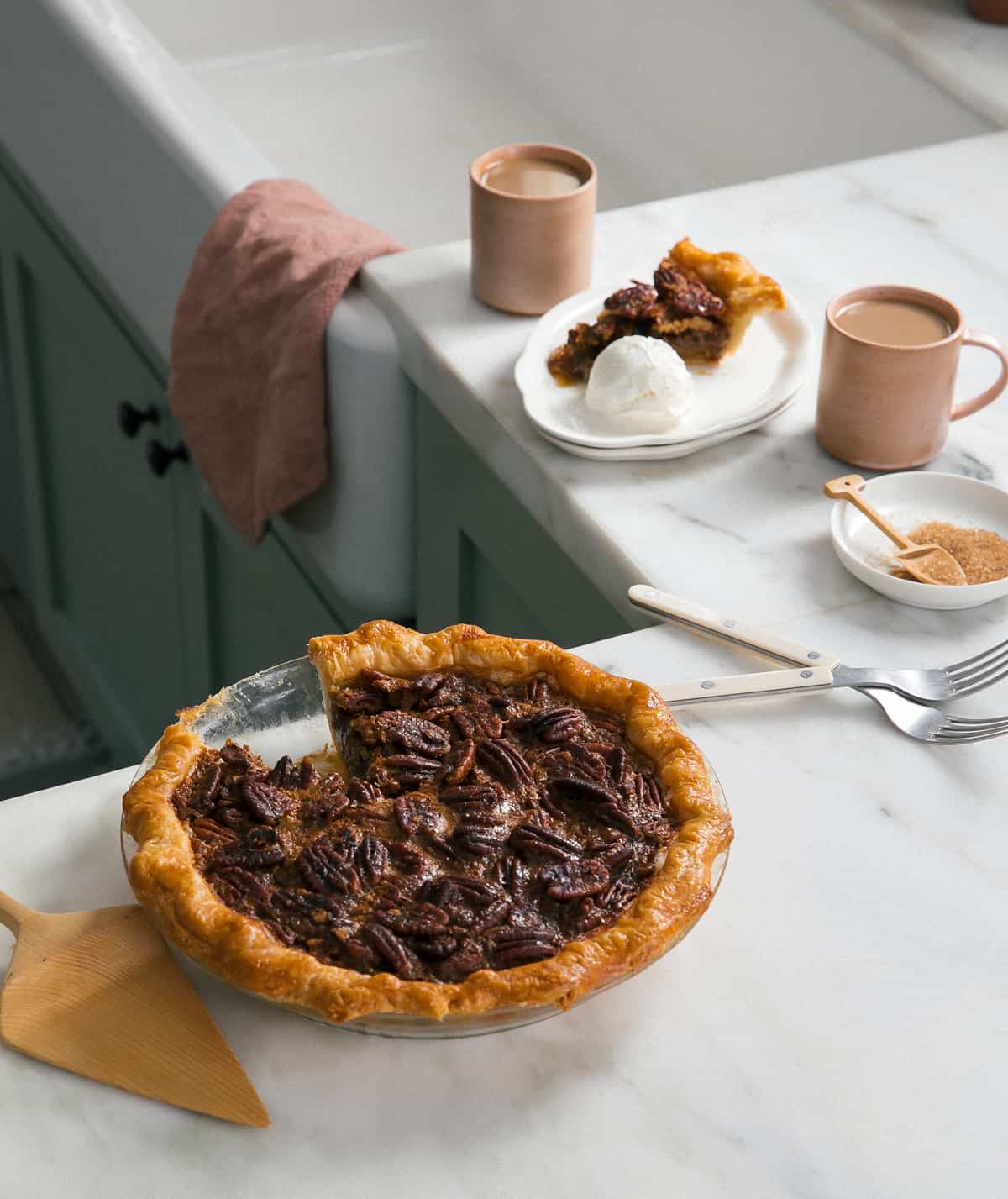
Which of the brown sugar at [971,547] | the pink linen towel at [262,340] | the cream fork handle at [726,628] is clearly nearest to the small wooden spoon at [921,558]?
the brown sugar at [971,547]

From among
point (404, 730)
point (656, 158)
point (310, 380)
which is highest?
point (404, 730)

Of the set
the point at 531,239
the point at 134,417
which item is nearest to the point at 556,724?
the point at 531,239

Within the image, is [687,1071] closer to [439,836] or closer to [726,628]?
[439,836]

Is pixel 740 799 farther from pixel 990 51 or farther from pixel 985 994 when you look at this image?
pixel 990 51

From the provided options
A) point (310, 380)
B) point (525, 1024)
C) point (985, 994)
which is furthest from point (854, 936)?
point (310, 380)

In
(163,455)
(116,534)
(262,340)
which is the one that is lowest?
(116,534)

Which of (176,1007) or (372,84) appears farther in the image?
(372,84)

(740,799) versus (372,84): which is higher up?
(740,799)

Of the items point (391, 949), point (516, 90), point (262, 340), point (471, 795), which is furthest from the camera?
point (516, 90)
